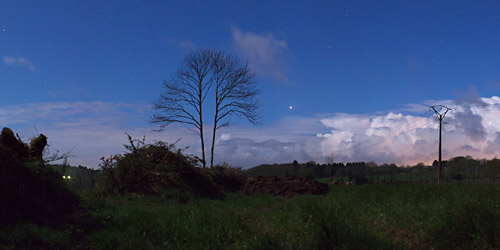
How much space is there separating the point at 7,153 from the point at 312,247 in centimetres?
912

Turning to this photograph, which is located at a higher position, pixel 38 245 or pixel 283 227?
pixel 283 227

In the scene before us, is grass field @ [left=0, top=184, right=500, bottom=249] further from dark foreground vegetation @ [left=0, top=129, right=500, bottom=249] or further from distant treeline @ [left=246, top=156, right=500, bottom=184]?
distant treeline @ [left=246, top=156, right=500, bottom=184]

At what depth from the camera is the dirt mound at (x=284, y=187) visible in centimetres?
1931

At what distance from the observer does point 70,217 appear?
966cm

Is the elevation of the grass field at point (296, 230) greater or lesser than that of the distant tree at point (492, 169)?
lesser

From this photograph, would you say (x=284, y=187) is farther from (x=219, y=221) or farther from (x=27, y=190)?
(x=27, y=190)

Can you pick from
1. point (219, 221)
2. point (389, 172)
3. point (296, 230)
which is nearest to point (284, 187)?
point (219, 221)

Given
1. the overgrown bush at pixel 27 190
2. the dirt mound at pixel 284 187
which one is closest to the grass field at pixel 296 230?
the overgrown bush at pixel 27 190

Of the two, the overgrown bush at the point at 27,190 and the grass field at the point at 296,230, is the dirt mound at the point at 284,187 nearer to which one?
the grass field at the point at 296,230

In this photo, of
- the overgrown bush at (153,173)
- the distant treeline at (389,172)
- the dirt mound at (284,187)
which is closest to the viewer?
the overgrown bush at (153,173)

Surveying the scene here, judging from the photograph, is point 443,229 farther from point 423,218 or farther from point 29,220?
point 29,220

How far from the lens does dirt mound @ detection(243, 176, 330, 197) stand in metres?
19.3

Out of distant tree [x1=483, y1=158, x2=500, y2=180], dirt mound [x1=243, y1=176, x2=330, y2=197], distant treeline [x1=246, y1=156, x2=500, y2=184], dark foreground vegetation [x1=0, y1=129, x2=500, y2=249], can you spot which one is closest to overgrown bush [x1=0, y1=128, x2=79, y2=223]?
dark foreground vegetation [x1=0, y1=129, x2=500, y2=249]

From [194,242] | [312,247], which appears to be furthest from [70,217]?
[312,247]
